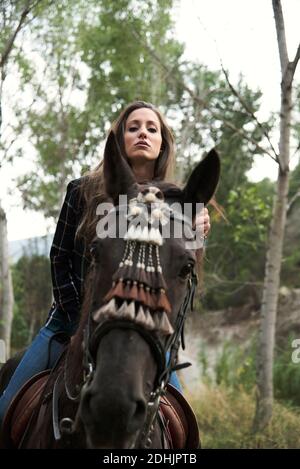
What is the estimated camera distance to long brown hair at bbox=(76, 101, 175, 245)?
3.48 meters

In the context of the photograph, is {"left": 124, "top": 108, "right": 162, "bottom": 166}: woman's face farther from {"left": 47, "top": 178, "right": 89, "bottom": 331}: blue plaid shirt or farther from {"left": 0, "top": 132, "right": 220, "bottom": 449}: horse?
{"left": 0, "top": 132, "right": 220, "bottom": 449}: horse

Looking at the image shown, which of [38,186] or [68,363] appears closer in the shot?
[68,363]

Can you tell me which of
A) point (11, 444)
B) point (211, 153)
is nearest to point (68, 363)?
point (11, 444)

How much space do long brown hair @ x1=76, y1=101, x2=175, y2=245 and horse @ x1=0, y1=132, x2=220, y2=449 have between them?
468 millimetres

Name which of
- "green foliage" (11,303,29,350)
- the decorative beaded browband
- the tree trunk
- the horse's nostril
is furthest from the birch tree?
"green foliage" (11,303,29,350)

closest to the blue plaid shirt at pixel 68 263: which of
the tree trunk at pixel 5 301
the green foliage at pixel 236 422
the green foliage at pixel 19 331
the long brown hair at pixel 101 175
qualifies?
the long brown hair at pixel 101 175

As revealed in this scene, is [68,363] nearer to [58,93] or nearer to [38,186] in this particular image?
[58,93]

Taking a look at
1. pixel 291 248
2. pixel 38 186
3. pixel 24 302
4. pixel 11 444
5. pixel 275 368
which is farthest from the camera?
pixel 24 302

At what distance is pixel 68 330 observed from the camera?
3943mm

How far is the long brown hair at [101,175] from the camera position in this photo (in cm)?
348

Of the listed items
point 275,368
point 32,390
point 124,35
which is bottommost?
point 275,368

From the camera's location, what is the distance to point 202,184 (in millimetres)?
2998

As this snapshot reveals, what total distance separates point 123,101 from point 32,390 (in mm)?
17527

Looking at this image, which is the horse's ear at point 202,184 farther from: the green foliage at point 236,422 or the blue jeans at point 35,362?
the green foliage at point 236,422
